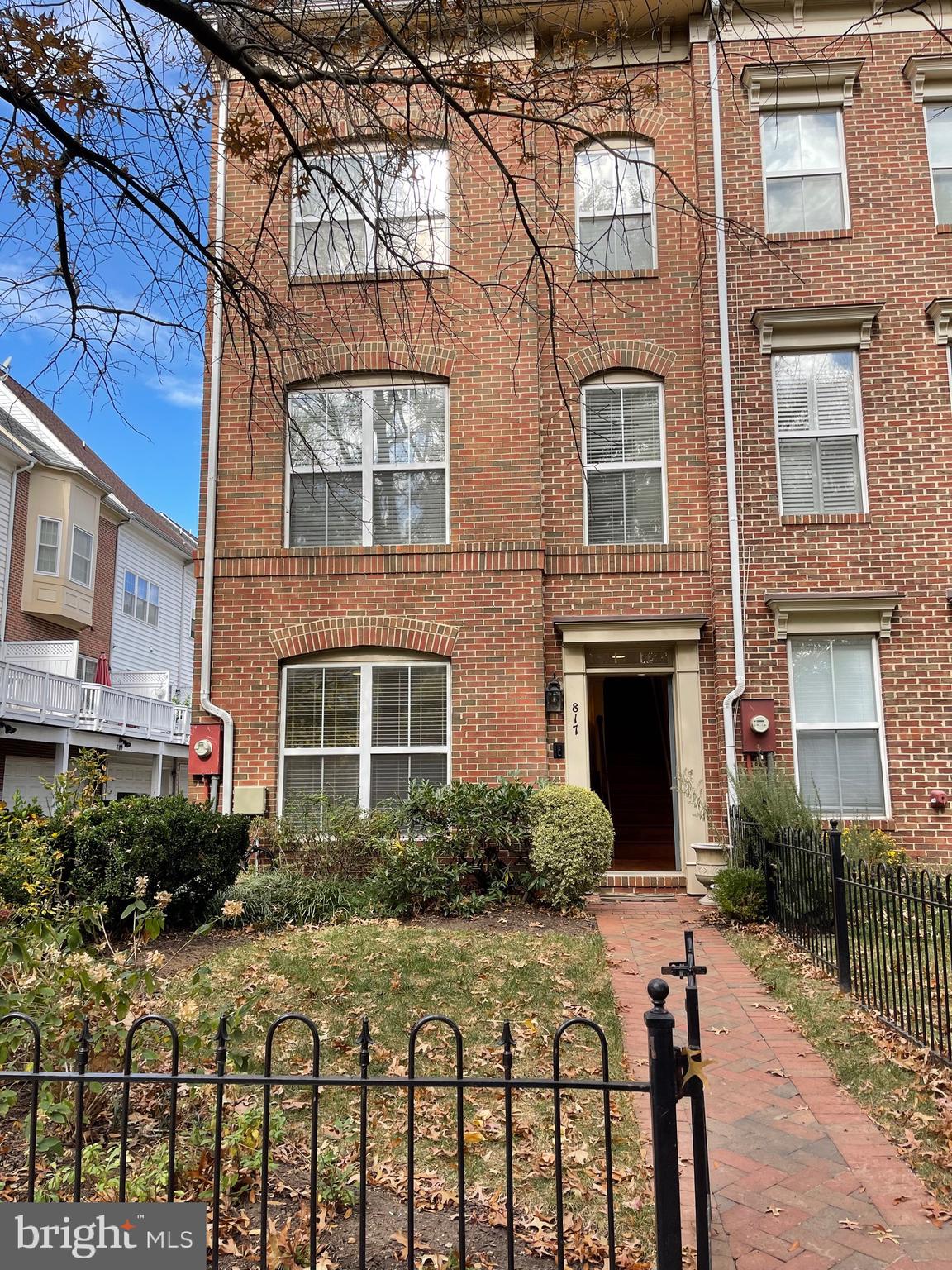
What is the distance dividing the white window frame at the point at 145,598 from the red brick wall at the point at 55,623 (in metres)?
0.88

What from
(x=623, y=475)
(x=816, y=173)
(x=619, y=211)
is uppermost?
(x=816, y=173)

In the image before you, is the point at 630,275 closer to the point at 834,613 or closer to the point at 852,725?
the point at 834,613

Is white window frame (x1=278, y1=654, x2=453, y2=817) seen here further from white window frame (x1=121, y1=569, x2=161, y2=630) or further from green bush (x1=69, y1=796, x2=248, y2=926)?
white window frame (x1=121, y1=569, x2=161, y2=630)

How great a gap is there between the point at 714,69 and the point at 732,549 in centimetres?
607

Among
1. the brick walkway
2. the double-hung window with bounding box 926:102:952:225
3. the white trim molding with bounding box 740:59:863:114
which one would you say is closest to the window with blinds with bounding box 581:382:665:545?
the white trim molding with bounding box 740:59:863:114

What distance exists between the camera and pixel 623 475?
1095 centimetres

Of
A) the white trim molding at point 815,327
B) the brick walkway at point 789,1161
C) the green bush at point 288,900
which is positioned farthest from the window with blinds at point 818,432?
the green bush at point 288,900

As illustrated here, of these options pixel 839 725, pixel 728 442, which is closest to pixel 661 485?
pixel 728 442

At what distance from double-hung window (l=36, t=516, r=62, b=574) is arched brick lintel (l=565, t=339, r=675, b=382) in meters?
16.6

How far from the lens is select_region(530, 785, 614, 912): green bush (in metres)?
8.64

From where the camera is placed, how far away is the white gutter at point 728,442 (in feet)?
33.3

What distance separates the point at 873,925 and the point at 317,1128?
4.01 meters

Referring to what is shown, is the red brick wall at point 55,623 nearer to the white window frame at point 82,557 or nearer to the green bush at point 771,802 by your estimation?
the white window frame at point 82,557

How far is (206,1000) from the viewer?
5703 mm
